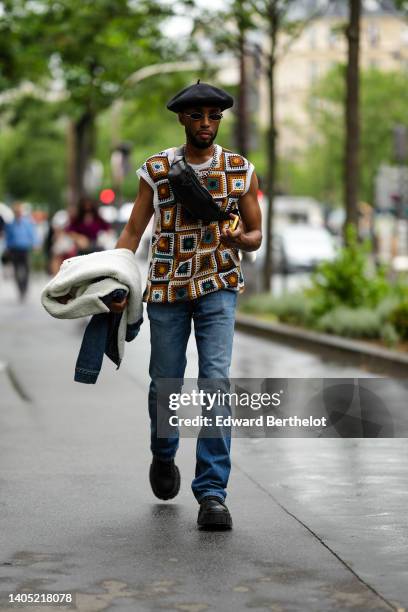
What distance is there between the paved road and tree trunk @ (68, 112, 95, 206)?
2895cm

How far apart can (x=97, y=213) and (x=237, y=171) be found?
15.1 meters

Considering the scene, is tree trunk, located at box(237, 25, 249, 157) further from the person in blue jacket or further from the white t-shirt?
the white t-shirt

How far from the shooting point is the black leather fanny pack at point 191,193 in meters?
6.53

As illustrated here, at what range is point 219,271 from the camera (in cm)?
666

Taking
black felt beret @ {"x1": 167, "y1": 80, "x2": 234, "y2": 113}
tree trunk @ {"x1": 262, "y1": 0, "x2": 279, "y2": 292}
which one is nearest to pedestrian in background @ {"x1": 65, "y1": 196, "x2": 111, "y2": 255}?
tree trunk @ {"x1": 262, "y1": 0, "x2": 279, "y2": 292}

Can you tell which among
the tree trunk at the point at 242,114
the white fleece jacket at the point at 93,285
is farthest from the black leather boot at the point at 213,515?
the tree trunk at the point at 242,114

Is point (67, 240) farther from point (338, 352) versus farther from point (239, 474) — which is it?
point (239, 474)

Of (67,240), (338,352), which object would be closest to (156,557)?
(338,352)

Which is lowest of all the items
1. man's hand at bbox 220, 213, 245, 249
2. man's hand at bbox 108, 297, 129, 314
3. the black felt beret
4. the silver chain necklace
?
man's hand at bbox 108, 297, 129, 314

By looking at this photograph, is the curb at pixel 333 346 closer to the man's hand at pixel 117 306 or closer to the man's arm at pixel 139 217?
the man's arm at pixel 139 217

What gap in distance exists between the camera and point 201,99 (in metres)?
6.54

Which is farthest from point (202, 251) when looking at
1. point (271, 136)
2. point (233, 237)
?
point (271, 136)

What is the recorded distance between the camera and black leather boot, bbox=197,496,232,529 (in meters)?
6.45

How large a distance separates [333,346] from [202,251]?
10404 millimetres
